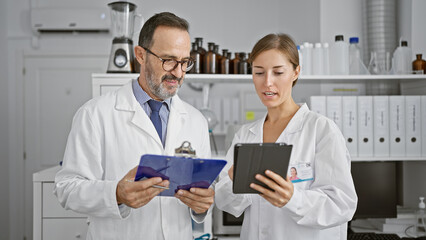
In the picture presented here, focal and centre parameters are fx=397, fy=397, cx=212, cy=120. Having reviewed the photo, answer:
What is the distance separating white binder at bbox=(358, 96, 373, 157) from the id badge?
1.15 m

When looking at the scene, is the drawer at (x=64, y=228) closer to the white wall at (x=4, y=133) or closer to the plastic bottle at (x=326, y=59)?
the plastic bottle at (x=326, y=59)

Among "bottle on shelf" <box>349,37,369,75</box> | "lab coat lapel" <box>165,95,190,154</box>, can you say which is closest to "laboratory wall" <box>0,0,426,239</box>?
"bottle on shelf" <box>349,37,369,75</box>

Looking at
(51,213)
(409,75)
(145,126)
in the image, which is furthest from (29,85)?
(409,75)

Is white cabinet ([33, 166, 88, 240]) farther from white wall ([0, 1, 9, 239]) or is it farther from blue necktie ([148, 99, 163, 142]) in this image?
white wall ([0, 1, 9, 239])

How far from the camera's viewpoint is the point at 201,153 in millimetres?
1541

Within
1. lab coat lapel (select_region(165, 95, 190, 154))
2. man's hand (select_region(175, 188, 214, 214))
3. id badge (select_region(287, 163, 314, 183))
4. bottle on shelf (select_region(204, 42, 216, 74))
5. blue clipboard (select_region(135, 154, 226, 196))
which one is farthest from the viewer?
bottle on shelf (select_region(204, 42, 216, 74))

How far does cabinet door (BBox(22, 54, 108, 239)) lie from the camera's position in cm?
407

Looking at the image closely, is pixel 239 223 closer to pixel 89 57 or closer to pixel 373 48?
pixel 373 48

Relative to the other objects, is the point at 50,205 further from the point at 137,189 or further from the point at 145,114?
the point at 137,189

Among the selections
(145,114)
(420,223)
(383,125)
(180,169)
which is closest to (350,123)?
(383,125)

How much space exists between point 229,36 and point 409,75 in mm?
2038

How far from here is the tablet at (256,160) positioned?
3.43ft

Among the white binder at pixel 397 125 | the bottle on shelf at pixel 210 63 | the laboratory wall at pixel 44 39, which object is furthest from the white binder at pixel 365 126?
the laboratory wall at pixel 44 39

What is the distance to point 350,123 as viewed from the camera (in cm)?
234
